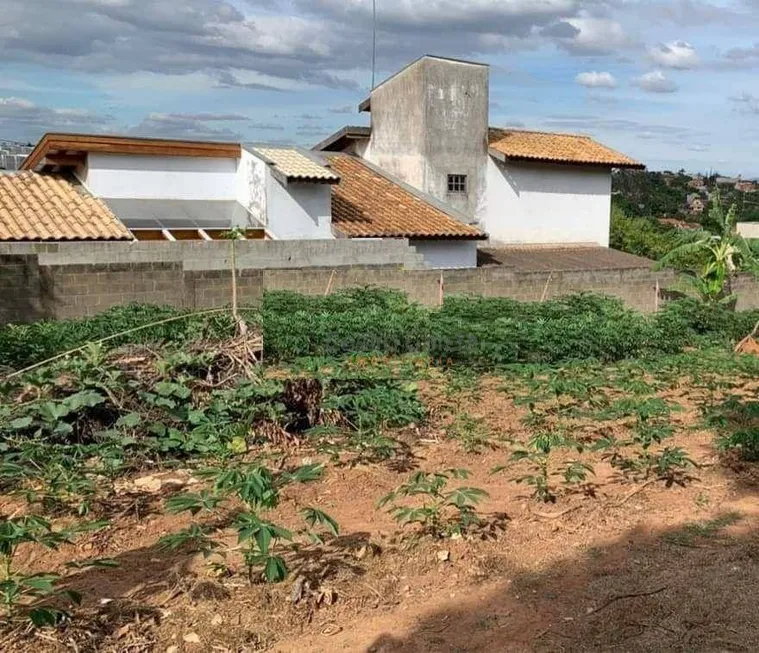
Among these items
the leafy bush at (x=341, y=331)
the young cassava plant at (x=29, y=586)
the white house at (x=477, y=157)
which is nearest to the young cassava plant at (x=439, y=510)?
the young cassava plant at (x=29, y=586)

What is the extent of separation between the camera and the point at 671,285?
674 inches

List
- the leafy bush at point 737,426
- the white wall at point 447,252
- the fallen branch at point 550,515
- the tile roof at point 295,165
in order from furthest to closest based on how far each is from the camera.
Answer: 1. the white wall at point 447,252
2. the tile roof at point 295,165
3. the leafy bush at point 737,426
4. the fallen branch at point 550,515

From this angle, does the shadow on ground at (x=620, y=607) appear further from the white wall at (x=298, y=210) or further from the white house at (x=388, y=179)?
the white wall at (x=298, y=210)

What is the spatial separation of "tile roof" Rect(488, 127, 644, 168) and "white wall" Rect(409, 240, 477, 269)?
3833mm

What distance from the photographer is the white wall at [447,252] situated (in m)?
17.7

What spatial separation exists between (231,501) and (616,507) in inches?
99.5

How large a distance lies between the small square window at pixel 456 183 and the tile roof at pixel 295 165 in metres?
4.67

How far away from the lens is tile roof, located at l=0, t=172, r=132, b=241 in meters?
13.5

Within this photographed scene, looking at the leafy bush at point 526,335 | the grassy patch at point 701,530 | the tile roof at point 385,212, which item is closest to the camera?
the grassy patch at point 701,530

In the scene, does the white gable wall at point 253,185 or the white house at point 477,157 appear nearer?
the white gable wall at point 253,185

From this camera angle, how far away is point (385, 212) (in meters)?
18.1

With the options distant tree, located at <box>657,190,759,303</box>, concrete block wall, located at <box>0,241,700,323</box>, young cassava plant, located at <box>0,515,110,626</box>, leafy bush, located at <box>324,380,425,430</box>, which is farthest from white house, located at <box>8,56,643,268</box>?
young cassava plant, located at <box>0,515,110,626</box>

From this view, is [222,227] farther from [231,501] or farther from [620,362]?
[231,501]

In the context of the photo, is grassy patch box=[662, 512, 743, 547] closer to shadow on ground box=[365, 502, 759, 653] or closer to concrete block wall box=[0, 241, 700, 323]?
shadow on ground box=[365, 502, 759, 653]
